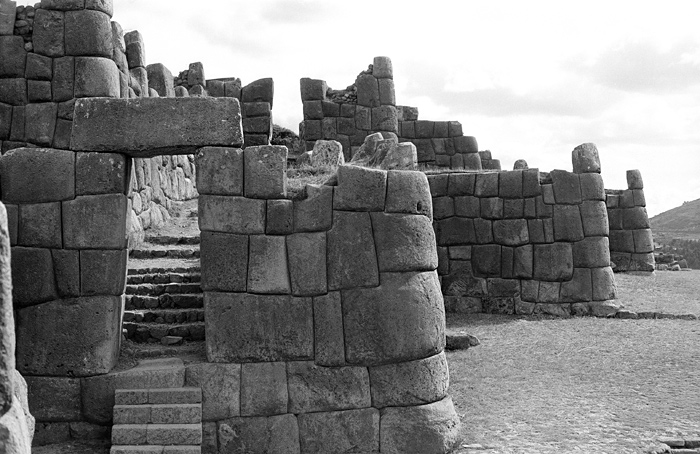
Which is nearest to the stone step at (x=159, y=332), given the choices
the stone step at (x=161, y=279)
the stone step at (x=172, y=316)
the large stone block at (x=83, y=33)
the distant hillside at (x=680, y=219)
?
the stone step at (x=172, y=316)

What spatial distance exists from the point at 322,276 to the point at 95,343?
237 centimetres

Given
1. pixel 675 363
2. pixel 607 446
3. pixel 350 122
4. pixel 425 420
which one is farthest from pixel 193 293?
pixel 350 122

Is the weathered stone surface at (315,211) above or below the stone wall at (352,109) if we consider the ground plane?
below

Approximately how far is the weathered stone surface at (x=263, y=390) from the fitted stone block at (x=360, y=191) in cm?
181

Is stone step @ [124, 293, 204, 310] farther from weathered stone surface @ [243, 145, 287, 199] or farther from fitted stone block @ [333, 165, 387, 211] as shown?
fitted stone block @ [333, 165, 387, 211]

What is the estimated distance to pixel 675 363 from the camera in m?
11.1

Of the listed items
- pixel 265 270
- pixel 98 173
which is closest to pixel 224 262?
pixel 265 270

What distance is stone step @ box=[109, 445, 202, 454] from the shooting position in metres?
7.37

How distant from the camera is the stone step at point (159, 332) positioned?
9.10m

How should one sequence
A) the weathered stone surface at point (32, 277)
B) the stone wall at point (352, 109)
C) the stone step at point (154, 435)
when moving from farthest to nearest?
the stone wall at point (352, 109) < the weathered stone surface at point (32, 277) < the stone step at point (154, 435)

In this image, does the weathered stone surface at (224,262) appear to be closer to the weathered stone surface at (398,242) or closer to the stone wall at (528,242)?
the weathered stone surface at (398,242)

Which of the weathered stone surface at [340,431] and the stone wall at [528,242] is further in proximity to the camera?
the stone wall at [528,242]

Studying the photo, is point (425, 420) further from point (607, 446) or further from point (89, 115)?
point (89, 115)

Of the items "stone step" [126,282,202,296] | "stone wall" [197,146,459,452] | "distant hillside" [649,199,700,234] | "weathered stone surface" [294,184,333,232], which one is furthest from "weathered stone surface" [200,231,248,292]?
"distant hillside" [649,199,700,234]
